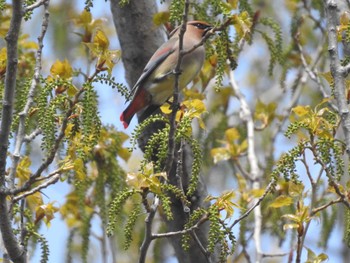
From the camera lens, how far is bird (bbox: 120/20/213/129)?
4383mm

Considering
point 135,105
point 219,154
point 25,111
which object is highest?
point 135,105

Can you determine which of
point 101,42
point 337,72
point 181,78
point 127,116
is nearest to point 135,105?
point 127,116

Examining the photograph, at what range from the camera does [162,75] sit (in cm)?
455

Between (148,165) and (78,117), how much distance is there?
371 millimetres

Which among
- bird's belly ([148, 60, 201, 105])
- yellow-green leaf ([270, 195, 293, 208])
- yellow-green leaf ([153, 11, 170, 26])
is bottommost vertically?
yellow-green leaf ([270, 195, 293, 208])

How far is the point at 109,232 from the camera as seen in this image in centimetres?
290

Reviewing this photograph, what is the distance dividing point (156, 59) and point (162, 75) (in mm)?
255

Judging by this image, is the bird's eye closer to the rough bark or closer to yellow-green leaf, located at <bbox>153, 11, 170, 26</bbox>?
the rough bark

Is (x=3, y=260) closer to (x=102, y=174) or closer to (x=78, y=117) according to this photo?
(x=78, y=117)

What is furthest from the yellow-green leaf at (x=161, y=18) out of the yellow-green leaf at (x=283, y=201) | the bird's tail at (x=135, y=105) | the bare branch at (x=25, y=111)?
the yellow-green leaf at (x=283, y=201)

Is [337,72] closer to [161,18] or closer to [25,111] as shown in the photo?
[25,111]

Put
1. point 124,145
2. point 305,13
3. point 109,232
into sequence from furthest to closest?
point 305,13, point 124,145, point 109,232

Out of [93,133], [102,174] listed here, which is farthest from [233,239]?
[102,174]

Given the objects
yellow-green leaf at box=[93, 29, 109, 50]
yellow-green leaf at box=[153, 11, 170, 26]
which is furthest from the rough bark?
yellow-green leaf at box=[93, 29, 109, 50]
